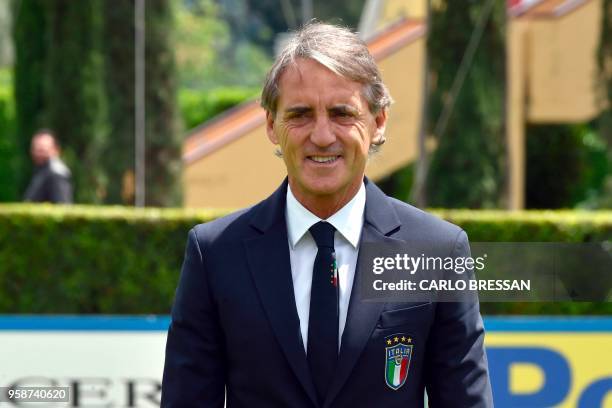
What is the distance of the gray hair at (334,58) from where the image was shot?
8.03ft

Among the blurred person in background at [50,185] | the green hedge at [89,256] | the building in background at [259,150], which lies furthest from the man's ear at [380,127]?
the building in background at [259,150]

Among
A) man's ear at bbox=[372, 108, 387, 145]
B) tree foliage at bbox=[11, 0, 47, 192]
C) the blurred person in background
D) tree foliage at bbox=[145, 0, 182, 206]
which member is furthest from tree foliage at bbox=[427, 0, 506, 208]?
man's ear at bbox=[372, 108, 387, 145]

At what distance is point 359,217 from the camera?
8.46 feet

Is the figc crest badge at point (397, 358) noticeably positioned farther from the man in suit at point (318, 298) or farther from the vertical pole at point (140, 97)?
the vertical pole at point (140, 97)

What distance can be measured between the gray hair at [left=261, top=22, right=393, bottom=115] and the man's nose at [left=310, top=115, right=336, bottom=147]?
3.7 inches

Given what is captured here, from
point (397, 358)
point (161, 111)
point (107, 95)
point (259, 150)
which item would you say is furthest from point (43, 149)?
point (397, 358)

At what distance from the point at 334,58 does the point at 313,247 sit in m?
0.39

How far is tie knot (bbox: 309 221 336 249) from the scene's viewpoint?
2.54 meters

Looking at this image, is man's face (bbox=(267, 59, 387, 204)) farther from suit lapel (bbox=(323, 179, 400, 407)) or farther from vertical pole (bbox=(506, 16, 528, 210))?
vertical pole (bbox=(506, 16, 528, 210))

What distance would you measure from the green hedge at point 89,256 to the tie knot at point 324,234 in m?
6.39

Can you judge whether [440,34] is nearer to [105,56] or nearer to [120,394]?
[105,56]

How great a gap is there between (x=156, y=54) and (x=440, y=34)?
9.69 feet

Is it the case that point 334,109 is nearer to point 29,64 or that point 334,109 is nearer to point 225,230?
point 225,230

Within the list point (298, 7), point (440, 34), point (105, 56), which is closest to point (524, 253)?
point (440, 34)
